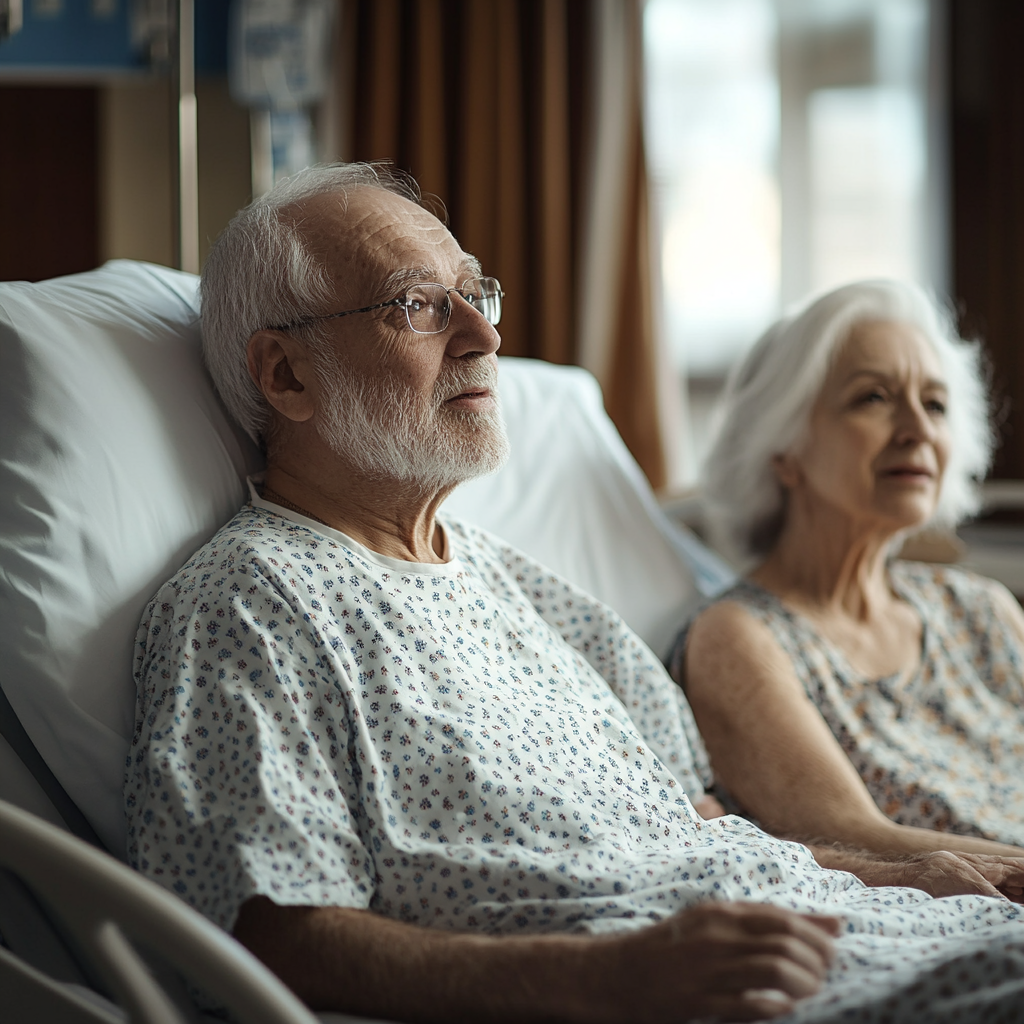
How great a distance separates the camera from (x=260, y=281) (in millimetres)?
1312

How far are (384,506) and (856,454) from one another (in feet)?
2.66

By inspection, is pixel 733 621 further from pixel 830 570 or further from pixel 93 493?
pixel 93 493

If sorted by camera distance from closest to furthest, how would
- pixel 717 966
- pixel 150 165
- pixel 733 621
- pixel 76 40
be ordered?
pixel 717 966
pixel 733 621
pixel 76 40
pixel 150 165

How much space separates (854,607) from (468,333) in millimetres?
860

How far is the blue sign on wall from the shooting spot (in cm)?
221

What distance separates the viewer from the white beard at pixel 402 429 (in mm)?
1277

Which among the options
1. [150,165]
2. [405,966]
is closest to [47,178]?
[150,165]

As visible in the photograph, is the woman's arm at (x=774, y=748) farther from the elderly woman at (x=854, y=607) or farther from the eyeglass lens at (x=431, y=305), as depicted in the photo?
the eyeglass lens at (x=431, y=305)

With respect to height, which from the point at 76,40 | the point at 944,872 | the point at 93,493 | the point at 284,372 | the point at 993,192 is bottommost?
the point at 944,872

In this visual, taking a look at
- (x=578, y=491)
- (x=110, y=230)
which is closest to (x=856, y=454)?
(x=578, y=491)

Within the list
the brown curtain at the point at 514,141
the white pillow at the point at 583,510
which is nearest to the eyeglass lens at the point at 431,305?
the white pillow at the point at 583,510

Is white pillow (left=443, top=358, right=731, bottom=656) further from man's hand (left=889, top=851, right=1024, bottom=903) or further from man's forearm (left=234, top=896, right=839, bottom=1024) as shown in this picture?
→ man's forearm (left=234, top=896, right=839, bottom=1024)

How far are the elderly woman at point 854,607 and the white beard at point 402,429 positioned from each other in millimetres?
565

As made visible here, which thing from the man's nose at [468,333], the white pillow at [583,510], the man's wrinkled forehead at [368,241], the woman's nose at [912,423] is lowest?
the white pillow at [583,510]
